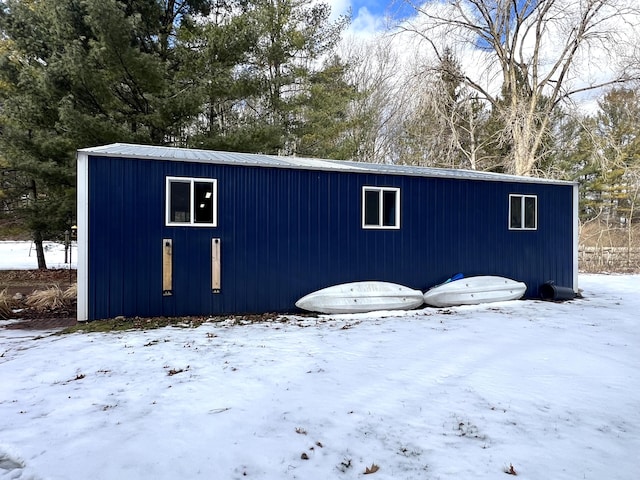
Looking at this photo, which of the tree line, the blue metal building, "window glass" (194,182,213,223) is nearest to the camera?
the blue metal building

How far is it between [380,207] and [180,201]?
3682mm

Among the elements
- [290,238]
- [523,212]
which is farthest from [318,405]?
[523,212]

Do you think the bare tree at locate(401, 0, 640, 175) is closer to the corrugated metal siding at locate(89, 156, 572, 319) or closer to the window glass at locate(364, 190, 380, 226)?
the corrugated metal siding at locate(89, 156, 572, 319)

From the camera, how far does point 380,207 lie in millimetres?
7449

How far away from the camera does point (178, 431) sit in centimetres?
257

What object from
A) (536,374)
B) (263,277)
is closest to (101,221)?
(263,277)

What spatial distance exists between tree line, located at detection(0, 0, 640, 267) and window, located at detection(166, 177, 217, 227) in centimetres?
394

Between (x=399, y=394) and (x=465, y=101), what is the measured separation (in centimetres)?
1486

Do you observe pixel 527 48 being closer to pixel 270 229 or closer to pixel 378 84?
pixel 378 84

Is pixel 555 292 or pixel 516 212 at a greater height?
pixel 516 212

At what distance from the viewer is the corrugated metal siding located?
19.5 ft

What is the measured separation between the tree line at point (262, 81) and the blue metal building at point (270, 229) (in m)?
3.54

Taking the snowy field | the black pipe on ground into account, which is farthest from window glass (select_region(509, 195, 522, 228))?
the snowy field

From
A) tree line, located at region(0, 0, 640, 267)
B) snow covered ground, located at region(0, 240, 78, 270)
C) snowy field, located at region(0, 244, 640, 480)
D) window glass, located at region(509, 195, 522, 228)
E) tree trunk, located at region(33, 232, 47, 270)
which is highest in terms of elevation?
tree line, located at region(0, 0, 640, 267)
